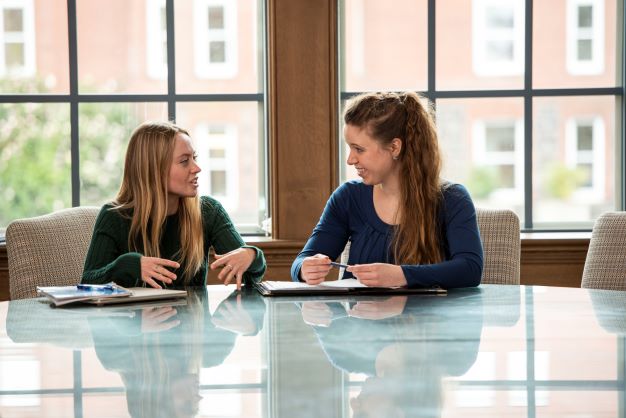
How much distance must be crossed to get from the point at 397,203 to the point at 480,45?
1506mm

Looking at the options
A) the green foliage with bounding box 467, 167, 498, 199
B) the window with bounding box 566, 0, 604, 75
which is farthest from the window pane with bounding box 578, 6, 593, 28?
the green foliage with bounding box 467, 167, 498, 199

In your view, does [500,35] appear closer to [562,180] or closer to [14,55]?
[562,180]

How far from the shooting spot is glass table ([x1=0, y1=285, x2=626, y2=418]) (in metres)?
1.34

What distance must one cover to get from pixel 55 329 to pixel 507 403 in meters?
1.11

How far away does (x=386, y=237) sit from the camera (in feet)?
9.37

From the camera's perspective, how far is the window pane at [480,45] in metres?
4.14

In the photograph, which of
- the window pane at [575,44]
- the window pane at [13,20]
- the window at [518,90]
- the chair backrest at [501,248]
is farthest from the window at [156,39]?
the window pane at [575,44]

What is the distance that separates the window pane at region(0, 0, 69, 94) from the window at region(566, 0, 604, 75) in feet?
7.56

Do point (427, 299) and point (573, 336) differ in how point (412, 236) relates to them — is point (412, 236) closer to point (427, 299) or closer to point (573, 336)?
point (427, 299)

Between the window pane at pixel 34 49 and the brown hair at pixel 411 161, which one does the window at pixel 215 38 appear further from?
the brown hair at pixel 411 161

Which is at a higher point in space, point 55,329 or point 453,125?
point 453,125

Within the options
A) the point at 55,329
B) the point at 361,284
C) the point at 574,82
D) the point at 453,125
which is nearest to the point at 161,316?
the point at 55,329

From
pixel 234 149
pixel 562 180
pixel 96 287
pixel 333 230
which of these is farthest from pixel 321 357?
pixel 562 180

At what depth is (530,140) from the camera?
13.6ft
